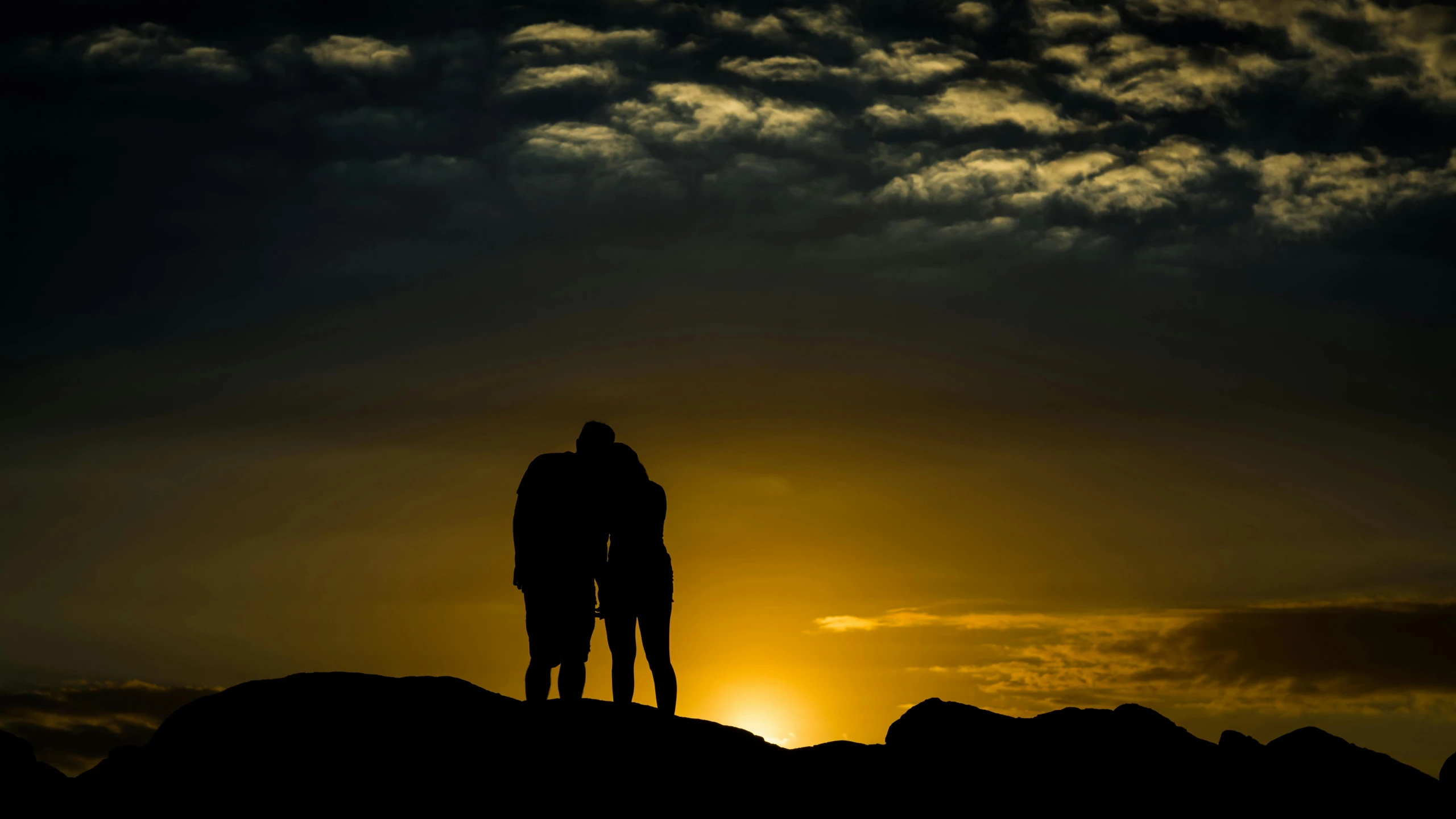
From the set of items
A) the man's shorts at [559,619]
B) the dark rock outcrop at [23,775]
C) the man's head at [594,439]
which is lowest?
the dark rock outcrop at [23,775]

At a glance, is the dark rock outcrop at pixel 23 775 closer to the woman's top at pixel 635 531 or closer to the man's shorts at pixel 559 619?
the man's shorts at pixel 559 619

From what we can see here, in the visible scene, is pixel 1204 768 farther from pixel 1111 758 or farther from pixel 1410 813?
pixel 1410 813

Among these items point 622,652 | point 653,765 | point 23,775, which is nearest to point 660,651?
point 622,652

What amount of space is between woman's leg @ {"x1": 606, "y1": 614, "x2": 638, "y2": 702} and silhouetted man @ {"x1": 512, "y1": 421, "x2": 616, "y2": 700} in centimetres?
39

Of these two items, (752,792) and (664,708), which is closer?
(752,792)

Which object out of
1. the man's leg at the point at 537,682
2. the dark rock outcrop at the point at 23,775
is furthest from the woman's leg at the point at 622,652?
the dark rock outcrop at the point at 23,775

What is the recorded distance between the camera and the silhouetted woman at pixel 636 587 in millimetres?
22578

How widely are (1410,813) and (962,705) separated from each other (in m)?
6.83

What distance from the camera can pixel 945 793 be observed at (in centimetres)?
2059

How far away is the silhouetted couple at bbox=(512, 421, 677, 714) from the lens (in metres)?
22.1

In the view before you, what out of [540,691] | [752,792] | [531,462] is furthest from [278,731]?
[752,792]

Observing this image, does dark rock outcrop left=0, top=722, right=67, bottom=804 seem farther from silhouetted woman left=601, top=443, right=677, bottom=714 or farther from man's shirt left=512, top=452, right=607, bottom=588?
silhouetted woman left=601, top=443, right=677, bottom=714

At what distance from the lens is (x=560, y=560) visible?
22.3 metres

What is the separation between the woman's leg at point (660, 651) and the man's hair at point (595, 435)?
314 centimetres
